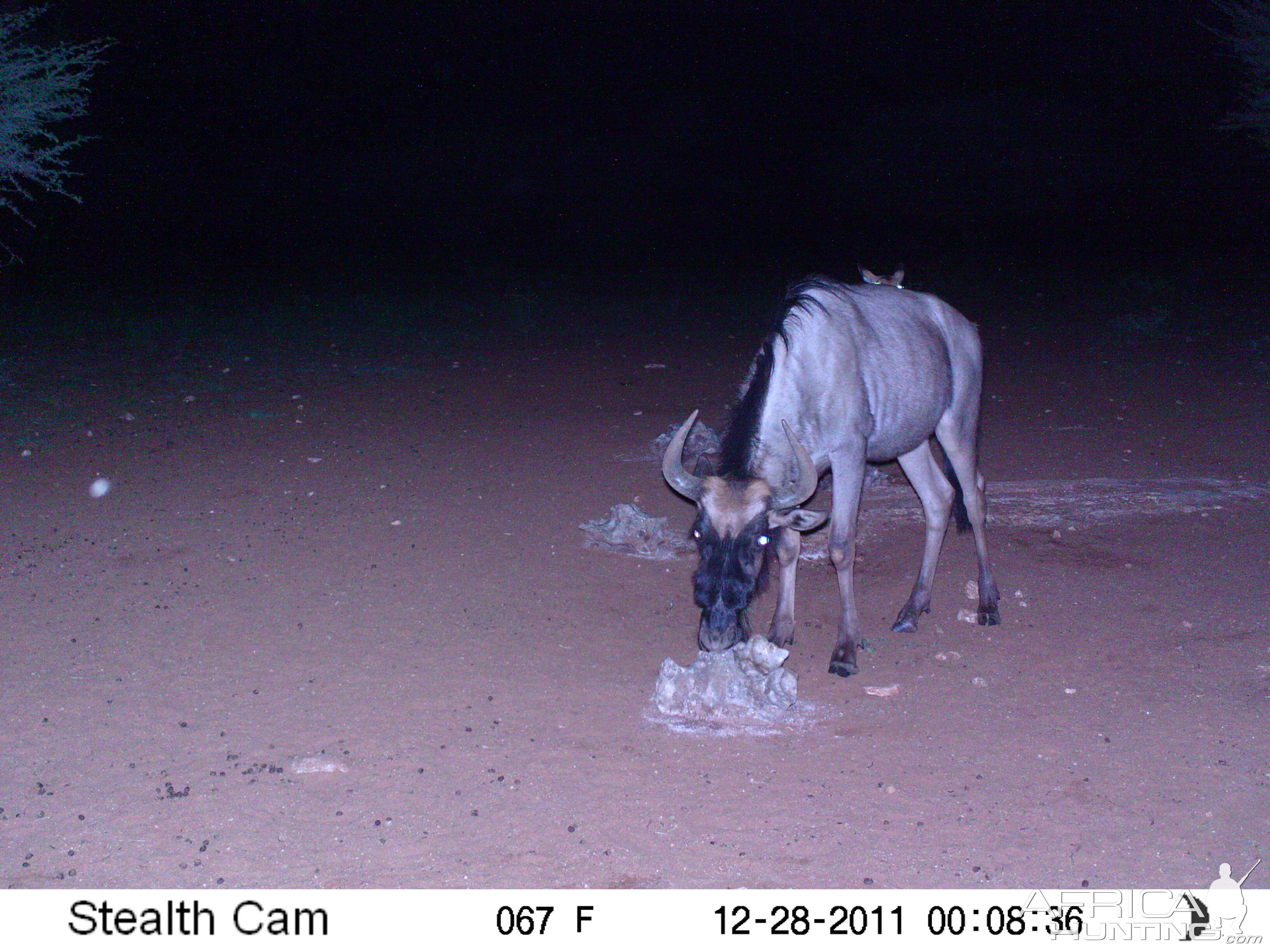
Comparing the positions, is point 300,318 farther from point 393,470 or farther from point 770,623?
point 770,623

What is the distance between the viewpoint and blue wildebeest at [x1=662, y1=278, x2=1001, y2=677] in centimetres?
568

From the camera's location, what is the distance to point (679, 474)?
574 cm

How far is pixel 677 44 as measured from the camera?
4956cm

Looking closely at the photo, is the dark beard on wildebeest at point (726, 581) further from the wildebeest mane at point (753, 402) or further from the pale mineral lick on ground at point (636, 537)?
the pale mineral lick on ground at point (636, 537)

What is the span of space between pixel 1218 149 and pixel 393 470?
126ft

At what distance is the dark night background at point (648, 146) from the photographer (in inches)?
1160

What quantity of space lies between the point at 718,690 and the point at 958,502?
→ 2899mm

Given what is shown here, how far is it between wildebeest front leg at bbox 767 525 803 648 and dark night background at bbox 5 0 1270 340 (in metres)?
18.9

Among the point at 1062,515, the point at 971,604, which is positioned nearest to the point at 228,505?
the point at 971,604

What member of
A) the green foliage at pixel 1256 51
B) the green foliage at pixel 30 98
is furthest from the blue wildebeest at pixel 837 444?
the green foliage at pixel 1256 51

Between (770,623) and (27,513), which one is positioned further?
(27,513)

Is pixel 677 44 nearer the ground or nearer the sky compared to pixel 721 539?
nearer the sky

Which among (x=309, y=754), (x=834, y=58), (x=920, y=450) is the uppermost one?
(x=834, y=58)

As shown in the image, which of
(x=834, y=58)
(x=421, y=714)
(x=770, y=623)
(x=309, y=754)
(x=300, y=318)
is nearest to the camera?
(x=309, y=754)
